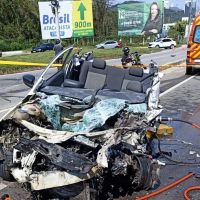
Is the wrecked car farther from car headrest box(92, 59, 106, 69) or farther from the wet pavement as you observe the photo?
car headrest box(92, 59, 106, 69)

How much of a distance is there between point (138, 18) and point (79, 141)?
224 feet

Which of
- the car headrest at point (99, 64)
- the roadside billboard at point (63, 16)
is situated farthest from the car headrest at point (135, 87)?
the roadside billboard at point (63, 16)

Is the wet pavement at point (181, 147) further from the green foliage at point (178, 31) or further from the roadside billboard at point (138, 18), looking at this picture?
the green foliage at point (178, 31)

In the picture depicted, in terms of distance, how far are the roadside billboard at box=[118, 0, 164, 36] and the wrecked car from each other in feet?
218

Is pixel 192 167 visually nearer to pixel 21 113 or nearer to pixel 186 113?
pixel 21 113

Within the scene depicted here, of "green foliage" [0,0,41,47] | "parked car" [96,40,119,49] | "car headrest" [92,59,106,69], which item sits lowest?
"parked car" [96,40,119,49]

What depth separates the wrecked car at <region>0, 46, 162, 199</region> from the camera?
4.06 m

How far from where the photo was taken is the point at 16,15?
60.4m

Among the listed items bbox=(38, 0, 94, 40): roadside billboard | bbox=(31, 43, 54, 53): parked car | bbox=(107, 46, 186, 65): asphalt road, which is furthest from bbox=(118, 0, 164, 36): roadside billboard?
bbox=(107, 46, 186, 65): asphalt road

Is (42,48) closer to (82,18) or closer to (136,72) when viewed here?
(82,18)

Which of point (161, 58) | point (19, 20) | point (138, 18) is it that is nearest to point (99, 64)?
point (161, 58)

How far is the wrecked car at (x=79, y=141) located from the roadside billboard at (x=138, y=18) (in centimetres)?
6642

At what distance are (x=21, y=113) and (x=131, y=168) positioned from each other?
1396 millimetres

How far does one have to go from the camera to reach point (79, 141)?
427 cm
